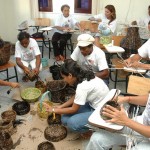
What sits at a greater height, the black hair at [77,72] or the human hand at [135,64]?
the black hair at [77,72]

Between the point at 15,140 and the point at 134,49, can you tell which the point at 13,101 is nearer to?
the point at 15,140

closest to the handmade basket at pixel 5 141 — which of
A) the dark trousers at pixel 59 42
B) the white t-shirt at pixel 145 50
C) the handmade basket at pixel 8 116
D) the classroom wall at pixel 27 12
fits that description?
the handmade basket at pixel 8 116

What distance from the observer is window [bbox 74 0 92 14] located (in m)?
4.97

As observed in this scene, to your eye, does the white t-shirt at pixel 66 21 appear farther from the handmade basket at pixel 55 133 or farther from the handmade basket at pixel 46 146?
the handmade basket at pixel 46 146

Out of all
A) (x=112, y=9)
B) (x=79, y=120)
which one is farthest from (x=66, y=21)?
(x=79, y=120)

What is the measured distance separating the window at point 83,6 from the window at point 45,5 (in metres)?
0.67

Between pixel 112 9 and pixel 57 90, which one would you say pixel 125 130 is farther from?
pixel 112 9

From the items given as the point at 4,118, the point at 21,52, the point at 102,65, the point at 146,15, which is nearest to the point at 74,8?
the point at 146,15

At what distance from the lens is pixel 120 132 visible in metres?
1.38

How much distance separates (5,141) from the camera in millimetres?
2029

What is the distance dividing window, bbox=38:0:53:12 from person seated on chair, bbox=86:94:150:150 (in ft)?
13.6

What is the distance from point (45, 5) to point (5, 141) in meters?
4.04

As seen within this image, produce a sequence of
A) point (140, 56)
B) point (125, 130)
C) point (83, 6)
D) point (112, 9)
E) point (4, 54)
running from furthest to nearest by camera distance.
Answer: point (83, 6) → point (112, 9) → point (4, 54) → point (140, 56) → point (125, 130)

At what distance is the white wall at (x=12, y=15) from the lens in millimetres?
5113
